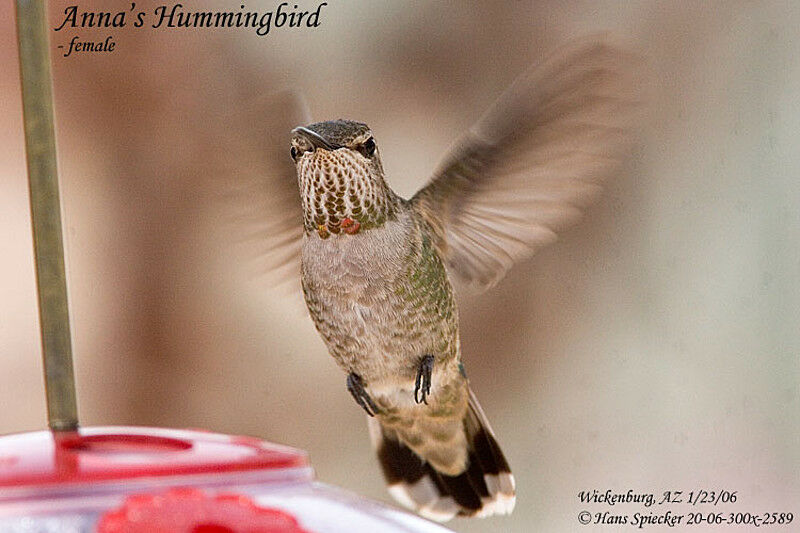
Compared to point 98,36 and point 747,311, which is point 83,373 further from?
point 747,311

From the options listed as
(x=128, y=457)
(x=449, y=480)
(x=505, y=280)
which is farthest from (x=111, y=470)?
(x=505, y=280)

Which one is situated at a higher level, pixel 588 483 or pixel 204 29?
pixel 204 29

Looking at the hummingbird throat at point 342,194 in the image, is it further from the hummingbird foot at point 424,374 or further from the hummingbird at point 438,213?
the hummingbird foot at point 424,374

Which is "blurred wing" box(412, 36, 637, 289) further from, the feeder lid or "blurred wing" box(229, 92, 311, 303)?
the feeder lid

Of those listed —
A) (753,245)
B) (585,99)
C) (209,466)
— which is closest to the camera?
(209,466)

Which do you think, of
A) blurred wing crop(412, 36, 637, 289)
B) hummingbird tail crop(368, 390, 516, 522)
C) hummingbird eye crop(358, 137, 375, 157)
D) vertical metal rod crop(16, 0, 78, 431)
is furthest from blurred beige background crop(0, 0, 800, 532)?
vertical metal rod crop(16, 0, 78, 431)

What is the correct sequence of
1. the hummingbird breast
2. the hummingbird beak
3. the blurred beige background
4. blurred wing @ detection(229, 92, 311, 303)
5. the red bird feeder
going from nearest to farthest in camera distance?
1. the red bird feeder
2. the hummingbird beak
3. the hummingbird breast
4. blurred wing @ detection(229, 92, 311, 303)
5. the blurred beige background

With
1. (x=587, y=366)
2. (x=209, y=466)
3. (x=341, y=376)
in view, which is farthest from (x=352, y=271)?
(x=587, y=366)
